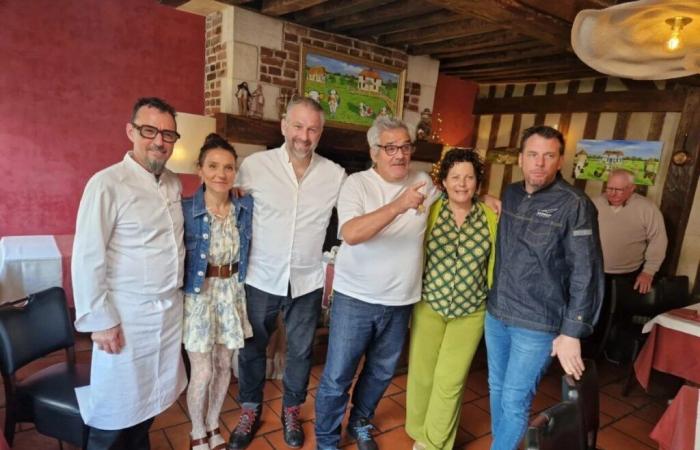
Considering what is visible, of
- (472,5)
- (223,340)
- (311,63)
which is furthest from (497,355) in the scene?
(311,63)

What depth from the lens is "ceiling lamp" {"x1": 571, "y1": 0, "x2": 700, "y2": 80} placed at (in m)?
1.36

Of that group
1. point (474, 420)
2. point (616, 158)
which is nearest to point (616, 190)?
point (616, 158)

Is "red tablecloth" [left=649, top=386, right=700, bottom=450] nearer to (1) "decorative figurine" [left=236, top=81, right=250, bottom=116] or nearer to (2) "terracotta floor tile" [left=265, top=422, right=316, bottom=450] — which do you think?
(2) "terracotta floor tile" [left=265, top=422, right=316, bottom=450]

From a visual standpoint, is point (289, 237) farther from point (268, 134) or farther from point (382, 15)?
point (382, 15)

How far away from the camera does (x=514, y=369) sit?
1.80 m

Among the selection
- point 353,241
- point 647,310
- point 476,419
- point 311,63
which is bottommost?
point 476,419

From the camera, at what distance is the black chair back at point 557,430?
3.58ft

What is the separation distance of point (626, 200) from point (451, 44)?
208 cm

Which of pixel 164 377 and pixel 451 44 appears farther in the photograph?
pixel 451 44

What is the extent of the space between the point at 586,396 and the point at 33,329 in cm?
214

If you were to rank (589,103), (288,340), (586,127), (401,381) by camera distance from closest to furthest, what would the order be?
(288,340), (401,381), (589,103), (586,127)

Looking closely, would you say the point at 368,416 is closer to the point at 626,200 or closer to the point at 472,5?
the point at 472,5

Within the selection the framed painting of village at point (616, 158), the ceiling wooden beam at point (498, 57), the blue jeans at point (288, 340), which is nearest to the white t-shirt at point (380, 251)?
the blue jeans at point (288, 340)

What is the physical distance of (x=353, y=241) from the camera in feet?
5.75
